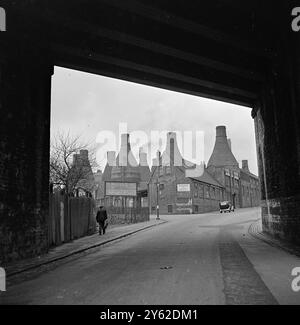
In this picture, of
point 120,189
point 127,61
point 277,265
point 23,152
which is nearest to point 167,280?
point 277,265

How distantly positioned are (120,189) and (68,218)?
21082mm

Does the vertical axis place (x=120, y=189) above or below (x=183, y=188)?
below

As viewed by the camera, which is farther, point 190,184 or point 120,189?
point 190,184

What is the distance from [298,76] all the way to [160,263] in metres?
7.55

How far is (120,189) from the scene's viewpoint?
39406 millimetres

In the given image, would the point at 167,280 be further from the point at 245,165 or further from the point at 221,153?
the point at 245,165

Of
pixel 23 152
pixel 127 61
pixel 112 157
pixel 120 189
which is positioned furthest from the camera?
pixel 112 157

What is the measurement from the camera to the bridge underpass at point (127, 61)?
39.7 ft

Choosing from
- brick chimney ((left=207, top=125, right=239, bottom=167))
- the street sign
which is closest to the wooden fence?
the street sign

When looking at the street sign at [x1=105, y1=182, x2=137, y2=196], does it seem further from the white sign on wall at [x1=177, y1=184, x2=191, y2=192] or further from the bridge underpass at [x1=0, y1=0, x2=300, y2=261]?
the bridge underpass at [x1=0, y1=0, x2=300, y2=261]

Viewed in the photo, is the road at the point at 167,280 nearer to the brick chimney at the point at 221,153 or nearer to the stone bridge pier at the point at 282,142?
the stone bridge pier at the point at 282,142

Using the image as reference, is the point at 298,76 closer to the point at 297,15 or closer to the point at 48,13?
the point at 297,15

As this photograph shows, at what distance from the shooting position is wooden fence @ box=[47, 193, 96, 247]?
52.2 ft

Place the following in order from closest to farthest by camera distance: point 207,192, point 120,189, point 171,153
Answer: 1. point 120,189
2. point 171,153
3. point 207,192
